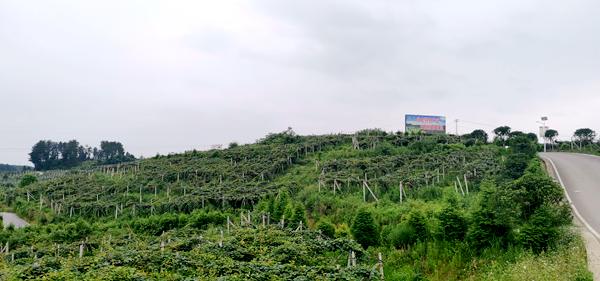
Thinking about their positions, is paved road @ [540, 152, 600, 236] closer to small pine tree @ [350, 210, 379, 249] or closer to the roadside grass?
the roadside grass

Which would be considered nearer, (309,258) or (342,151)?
(309,258)

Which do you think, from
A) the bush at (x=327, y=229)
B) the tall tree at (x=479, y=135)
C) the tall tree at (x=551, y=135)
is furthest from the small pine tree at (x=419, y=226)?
the tall tree at (x=551, y=135)

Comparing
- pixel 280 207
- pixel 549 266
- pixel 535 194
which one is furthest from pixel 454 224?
pixel 280 207

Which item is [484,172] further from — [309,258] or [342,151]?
[309,258]

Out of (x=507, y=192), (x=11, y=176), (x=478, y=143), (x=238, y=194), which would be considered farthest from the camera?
(x=11, y=176)

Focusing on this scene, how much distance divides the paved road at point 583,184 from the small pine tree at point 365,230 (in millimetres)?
7850

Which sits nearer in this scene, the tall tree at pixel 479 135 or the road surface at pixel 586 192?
the road surface at pixel 586 192

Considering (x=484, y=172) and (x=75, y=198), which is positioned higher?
(x=484, y=172)

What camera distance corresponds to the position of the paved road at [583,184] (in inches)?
748

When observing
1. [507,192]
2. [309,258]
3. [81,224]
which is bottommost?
[81,224]

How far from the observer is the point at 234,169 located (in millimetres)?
43438

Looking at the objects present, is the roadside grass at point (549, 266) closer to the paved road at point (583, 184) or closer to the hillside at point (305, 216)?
the hillside at point (305, 216)

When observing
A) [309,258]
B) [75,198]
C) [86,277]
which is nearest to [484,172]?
[309,258]

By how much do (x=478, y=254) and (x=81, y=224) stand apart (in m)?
24.5
